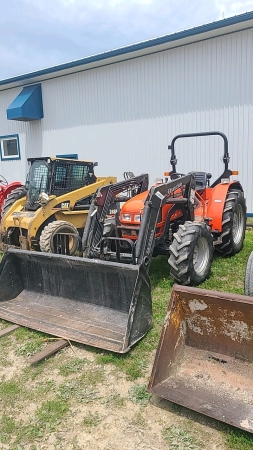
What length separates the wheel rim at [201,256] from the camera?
16.2 ft

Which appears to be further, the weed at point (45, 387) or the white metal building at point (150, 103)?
the white metal building at point (150, 103)

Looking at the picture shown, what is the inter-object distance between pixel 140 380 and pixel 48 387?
0.78 metres

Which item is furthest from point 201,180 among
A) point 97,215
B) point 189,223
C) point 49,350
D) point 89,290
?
point 49,350

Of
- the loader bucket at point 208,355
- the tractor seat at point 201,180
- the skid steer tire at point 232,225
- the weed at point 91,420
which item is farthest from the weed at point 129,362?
the tractor seat at point 201,180

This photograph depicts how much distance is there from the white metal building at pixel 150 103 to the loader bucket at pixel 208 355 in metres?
6.65

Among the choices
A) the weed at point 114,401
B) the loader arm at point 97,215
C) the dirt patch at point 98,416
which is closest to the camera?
the dirt patch at point 98,416

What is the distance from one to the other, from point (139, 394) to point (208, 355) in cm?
68

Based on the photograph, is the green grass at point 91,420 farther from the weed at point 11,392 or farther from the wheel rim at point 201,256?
the wheel rim at point 201,256

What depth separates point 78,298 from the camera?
4.32 meters

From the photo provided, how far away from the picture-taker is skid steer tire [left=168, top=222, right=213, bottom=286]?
4523 millimetres

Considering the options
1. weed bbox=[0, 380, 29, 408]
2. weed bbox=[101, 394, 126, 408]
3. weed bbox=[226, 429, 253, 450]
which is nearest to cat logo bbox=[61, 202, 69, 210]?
weed bbox=[0, 380, 29, 408]

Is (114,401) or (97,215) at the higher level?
(97,215)

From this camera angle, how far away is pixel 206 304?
3.15 meters

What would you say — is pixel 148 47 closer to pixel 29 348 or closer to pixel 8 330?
pixel 8 330
